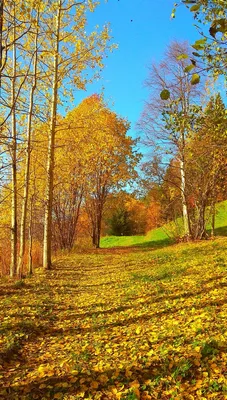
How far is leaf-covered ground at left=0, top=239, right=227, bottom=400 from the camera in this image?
3299 mm

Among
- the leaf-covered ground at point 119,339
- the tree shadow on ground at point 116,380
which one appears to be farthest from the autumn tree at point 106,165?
the tree shadow on ground at point 116,380

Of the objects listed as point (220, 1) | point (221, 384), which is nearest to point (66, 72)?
point (220, 1)

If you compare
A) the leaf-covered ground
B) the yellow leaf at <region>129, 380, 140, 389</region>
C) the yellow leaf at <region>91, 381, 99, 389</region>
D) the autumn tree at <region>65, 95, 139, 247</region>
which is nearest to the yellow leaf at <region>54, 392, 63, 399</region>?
the leaf-covered ground

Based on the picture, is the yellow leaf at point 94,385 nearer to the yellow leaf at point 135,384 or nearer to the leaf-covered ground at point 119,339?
the leaf-covered ground at point 119,339

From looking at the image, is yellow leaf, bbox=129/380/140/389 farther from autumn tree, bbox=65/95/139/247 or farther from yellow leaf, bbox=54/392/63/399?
autumn tree, bbox=65/95/139/247

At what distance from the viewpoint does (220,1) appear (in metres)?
3.36

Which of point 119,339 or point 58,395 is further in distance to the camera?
point 119,339

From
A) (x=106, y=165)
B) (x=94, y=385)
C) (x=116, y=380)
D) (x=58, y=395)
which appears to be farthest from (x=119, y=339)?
(x=106, y=165)

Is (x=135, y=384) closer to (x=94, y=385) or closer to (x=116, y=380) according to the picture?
(x=116, y=380)

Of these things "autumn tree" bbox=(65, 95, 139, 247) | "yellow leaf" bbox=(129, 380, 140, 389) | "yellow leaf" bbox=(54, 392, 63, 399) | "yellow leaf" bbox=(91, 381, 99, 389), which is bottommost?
"yellow leaf" bbox=(54, 392, 63, 399)

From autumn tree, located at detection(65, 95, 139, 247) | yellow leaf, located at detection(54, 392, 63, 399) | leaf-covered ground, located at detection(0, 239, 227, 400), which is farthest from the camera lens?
autumn tree, located at detection(65, 95, 139, 247)

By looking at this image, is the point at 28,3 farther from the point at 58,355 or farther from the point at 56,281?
the point at 56,281

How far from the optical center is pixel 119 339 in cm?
460

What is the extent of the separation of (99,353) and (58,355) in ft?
1.71
